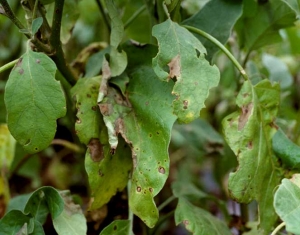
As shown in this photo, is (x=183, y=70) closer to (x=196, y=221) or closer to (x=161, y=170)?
(x=161, y=170)

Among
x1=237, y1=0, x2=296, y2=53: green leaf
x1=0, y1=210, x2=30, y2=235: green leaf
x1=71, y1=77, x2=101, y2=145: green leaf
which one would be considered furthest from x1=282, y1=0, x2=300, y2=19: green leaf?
x1=0, y1=210, x2=30, y2=235: green leaf

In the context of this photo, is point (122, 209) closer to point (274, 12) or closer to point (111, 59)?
point (111, 59)

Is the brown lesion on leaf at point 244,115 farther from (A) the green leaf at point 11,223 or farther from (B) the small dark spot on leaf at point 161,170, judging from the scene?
(A) the green leaf at point 11,223

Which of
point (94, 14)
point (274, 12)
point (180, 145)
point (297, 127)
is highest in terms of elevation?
point (274, 12)

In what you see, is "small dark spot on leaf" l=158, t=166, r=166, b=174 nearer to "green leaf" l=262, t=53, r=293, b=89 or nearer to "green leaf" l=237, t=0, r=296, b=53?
"green leaf" l=237, t=0, r=296, b=53

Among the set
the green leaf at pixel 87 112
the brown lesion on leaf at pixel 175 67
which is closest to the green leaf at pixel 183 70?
the brown lesion on leaf at pixel 175 67

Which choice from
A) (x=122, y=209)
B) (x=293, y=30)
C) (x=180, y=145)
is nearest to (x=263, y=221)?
(x=122, y=209)
